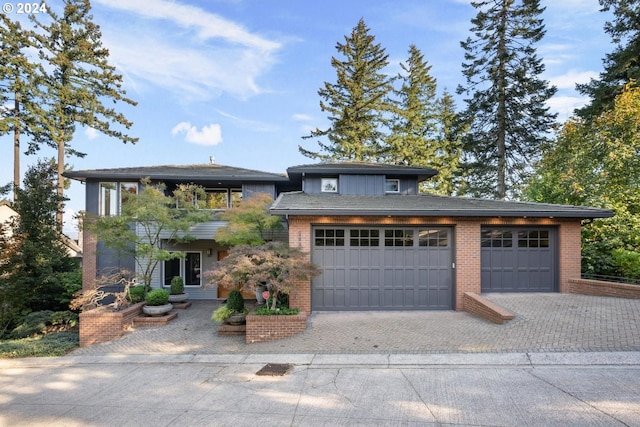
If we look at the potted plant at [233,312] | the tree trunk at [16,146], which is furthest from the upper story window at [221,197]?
the tree trunk at [16,146]

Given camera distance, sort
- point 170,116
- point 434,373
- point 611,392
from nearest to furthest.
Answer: point 611,392 → point 434,373 → point 170,116

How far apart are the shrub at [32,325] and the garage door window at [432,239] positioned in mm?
13561

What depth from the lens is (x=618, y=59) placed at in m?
18.7

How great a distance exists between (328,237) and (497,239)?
5.87 meters

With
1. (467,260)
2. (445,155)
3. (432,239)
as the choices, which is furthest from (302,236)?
(445,155)

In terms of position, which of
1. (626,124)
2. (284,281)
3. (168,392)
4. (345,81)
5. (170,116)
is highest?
(345,81)

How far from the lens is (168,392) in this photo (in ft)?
18.5

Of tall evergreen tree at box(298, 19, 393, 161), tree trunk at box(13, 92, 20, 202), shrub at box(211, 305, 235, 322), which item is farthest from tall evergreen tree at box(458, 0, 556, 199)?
tree trunk at box(13, 92, 20, 202)

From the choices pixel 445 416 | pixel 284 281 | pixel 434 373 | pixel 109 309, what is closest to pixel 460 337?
pixel 434 373

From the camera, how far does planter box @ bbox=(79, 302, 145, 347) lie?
888 cm

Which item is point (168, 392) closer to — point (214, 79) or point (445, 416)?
point (445, 416)

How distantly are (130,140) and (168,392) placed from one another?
21.9m

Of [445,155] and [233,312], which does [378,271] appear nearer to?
[233,312]

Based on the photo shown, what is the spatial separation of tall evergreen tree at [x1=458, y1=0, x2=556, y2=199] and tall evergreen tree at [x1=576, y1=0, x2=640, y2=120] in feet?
10.1
